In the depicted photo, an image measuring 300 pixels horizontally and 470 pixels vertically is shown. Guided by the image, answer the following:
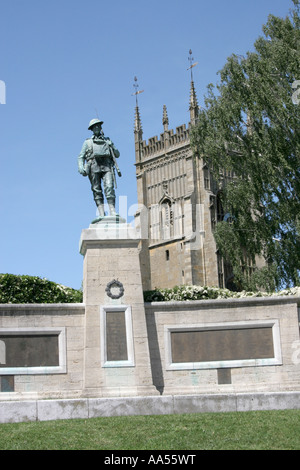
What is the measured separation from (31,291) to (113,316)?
6085 mm

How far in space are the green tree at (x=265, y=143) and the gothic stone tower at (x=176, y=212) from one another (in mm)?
28201

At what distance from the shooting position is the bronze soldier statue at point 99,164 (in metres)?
17.0

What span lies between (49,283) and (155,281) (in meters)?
46.9

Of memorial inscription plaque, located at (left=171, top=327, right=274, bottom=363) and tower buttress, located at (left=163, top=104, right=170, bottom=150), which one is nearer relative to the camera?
memorial inscription plaque, located at (left=171, top=327, right=274, bottom=363)

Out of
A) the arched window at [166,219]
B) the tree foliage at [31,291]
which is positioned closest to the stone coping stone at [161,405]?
the tree foliage at [31,291]

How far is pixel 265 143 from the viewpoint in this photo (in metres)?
30.3

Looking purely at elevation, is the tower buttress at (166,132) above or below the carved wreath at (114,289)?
above

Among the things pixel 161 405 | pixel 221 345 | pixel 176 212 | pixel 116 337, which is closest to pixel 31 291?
pixel 116 337

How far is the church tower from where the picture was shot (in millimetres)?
64500

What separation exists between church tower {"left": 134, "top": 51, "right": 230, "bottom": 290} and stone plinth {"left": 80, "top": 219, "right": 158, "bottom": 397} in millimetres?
46326

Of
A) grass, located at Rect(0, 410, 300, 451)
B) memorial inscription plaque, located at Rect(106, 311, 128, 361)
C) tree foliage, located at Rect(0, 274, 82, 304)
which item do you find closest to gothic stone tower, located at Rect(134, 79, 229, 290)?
tree foliage, located at Rect(0, 274, 82, 304)

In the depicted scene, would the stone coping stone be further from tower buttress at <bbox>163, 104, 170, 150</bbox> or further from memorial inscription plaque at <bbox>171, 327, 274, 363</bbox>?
tower buttress at <bbox>163, 104, 170, 150</bbox>

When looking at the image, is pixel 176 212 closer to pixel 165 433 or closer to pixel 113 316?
pixel 113 316

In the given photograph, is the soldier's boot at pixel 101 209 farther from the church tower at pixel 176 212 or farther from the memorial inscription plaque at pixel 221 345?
the church tower at pixel 176 212
